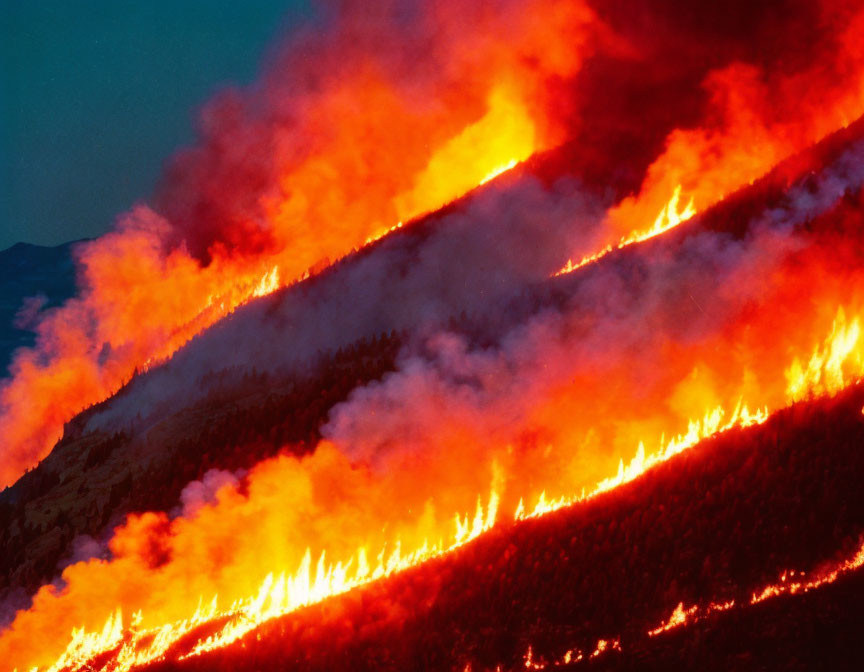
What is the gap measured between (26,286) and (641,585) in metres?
55.9

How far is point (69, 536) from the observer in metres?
23.2

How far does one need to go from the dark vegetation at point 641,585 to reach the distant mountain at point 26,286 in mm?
40386

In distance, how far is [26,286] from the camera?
65812 millimetres

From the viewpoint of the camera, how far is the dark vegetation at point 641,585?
17.0 meters

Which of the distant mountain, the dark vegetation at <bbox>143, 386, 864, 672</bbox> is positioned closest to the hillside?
the dark vegetation at <bbox>143, 386, 864, 672</bbox>

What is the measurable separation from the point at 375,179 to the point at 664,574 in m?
24.0

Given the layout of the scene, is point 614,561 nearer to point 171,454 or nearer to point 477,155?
point 171,454

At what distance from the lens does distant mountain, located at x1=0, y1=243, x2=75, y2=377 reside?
57.4 meters

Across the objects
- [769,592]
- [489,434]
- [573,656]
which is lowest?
[573,656]

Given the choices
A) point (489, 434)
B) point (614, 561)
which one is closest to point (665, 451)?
point (614, 561)

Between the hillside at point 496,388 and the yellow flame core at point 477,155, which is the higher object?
the yellow flame core at point 477,155

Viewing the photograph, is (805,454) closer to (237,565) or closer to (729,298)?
(729,298)

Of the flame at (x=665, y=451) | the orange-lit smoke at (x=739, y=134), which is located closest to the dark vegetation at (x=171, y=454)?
the flame at (x=665, y=451)

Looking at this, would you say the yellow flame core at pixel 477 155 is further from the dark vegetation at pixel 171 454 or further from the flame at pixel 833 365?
the flame at pixel 833 365
